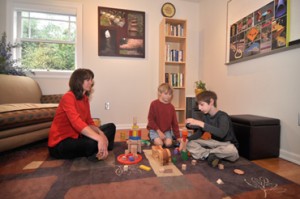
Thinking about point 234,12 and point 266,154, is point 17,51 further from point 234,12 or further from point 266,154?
point 266,154

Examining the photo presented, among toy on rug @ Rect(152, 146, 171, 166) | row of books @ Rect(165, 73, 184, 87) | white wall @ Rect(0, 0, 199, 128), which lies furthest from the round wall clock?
toy on rug @ Rect(152, 146, 171, 166)

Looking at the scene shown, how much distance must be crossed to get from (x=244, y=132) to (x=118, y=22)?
256cm

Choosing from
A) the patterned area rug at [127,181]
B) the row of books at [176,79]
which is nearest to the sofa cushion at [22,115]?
the patterned area rug at [127,181]

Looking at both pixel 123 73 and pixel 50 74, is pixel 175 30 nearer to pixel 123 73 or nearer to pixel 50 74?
pixel 123 73

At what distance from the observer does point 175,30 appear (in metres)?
2.97

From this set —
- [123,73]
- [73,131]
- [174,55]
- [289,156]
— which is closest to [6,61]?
[123,73]

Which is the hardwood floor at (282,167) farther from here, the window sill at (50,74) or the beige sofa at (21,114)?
the window sill at (50,74)

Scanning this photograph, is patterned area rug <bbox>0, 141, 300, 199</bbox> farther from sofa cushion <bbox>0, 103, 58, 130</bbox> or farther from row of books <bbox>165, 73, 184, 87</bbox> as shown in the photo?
row of books <bbox>165, 73, 184, 87</bbox>

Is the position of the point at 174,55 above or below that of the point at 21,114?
above

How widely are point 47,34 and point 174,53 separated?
2187 mm

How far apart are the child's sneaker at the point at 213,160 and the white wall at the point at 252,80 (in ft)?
2.66

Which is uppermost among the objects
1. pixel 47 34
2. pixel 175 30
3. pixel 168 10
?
pixel 168 10

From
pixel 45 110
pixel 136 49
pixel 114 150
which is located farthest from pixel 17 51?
pixel 114 150

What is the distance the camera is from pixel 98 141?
4.35 feet
